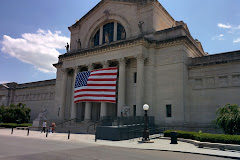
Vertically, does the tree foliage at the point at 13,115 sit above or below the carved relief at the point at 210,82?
below

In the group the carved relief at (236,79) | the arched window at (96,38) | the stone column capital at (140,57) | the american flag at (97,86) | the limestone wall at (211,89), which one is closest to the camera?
the carved relief at (236,79)

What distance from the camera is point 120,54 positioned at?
30562 millimetres

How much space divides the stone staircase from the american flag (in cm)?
343

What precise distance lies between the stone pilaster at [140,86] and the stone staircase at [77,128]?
20.5 ft

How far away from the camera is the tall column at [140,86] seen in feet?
89.4

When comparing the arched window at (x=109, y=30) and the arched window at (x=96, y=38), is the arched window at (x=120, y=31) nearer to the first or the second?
the arched window at (x=109, y=30)

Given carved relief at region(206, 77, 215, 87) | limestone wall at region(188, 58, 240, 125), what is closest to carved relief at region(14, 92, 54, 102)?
limestone wall at region(188, 58, 240, 125)

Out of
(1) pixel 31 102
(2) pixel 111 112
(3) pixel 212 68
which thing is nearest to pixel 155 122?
(2) pixel 111 112

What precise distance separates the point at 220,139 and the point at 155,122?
12361 mm

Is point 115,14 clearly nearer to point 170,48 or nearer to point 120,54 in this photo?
point 120,54

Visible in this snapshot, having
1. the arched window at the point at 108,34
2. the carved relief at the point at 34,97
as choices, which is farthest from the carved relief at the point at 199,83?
the carved relief at the point at 34,97

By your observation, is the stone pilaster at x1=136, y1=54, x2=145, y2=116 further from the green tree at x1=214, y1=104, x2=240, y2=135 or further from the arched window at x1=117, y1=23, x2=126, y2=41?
the green tree at x1=214, y1=104, x2=240, y2=135

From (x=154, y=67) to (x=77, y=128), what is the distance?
1333 cm

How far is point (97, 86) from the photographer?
30.8m
